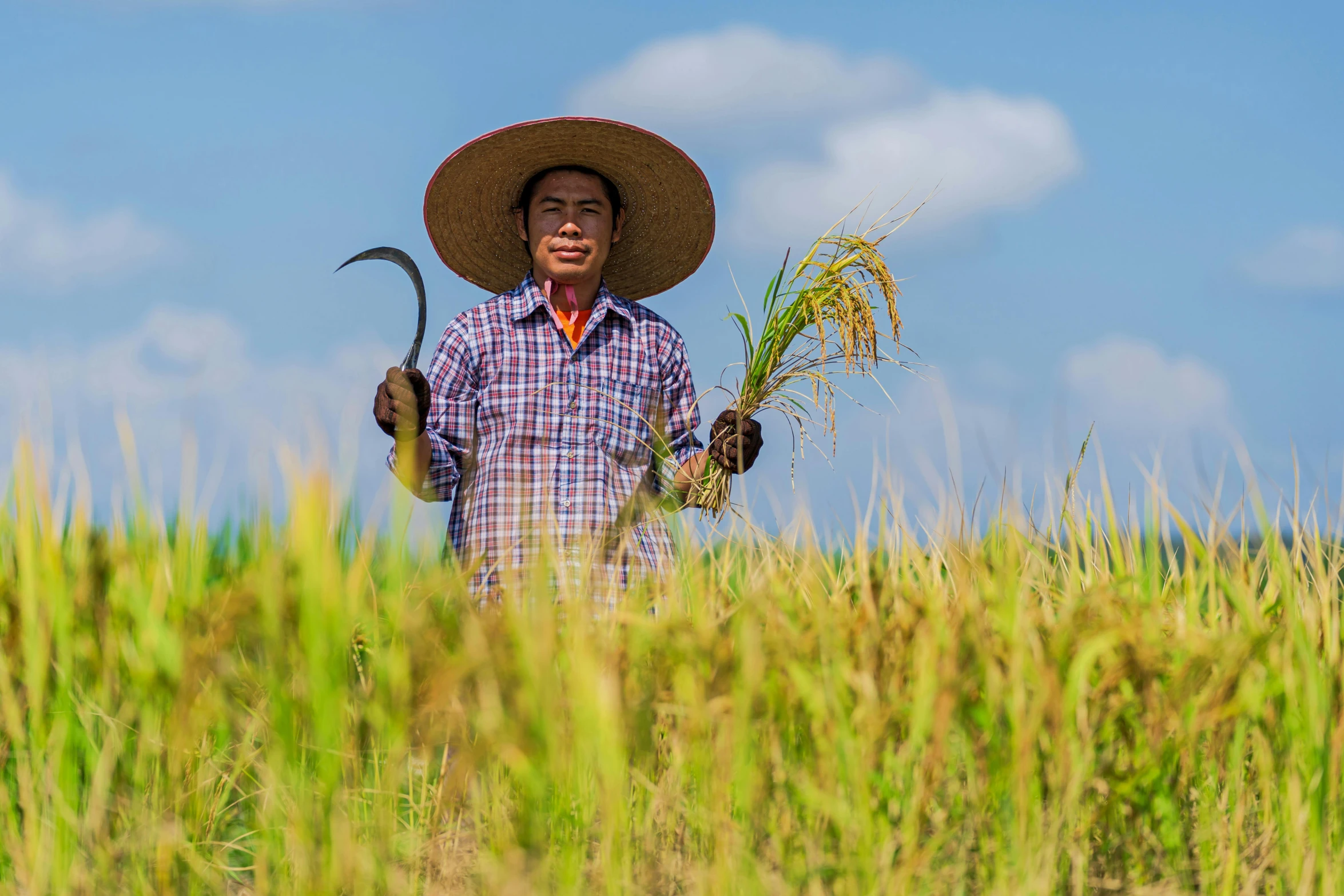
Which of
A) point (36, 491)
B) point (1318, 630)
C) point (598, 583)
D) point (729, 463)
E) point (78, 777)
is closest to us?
point (78, 777)

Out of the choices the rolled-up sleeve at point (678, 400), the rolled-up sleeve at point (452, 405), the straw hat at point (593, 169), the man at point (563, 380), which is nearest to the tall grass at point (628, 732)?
the man at point (563, 380)

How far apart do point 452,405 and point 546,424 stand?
281 millimetres

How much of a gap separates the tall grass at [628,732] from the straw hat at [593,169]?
1610mm

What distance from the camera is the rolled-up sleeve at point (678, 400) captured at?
129 inches

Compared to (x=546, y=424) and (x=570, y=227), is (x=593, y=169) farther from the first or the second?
(x=546, y=424)

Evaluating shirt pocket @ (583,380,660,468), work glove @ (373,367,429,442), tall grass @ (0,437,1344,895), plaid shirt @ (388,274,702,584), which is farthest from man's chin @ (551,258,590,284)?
tall grass @ (0,437,1344,895)

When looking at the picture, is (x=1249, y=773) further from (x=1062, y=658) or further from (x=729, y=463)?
(x=729, y=463)

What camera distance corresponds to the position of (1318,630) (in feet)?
7.84

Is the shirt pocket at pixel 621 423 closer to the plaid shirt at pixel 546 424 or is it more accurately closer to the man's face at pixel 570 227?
the plaid shirt at pixel 546 424

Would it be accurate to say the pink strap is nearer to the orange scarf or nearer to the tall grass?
the orange scarf

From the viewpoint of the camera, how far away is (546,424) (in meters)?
3.08

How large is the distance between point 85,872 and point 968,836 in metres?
1.46

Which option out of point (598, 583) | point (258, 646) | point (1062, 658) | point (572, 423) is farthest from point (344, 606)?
point (572, 423)

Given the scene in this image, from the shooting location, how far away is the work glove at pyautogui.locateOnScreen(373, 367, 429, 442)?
9.08 ft
